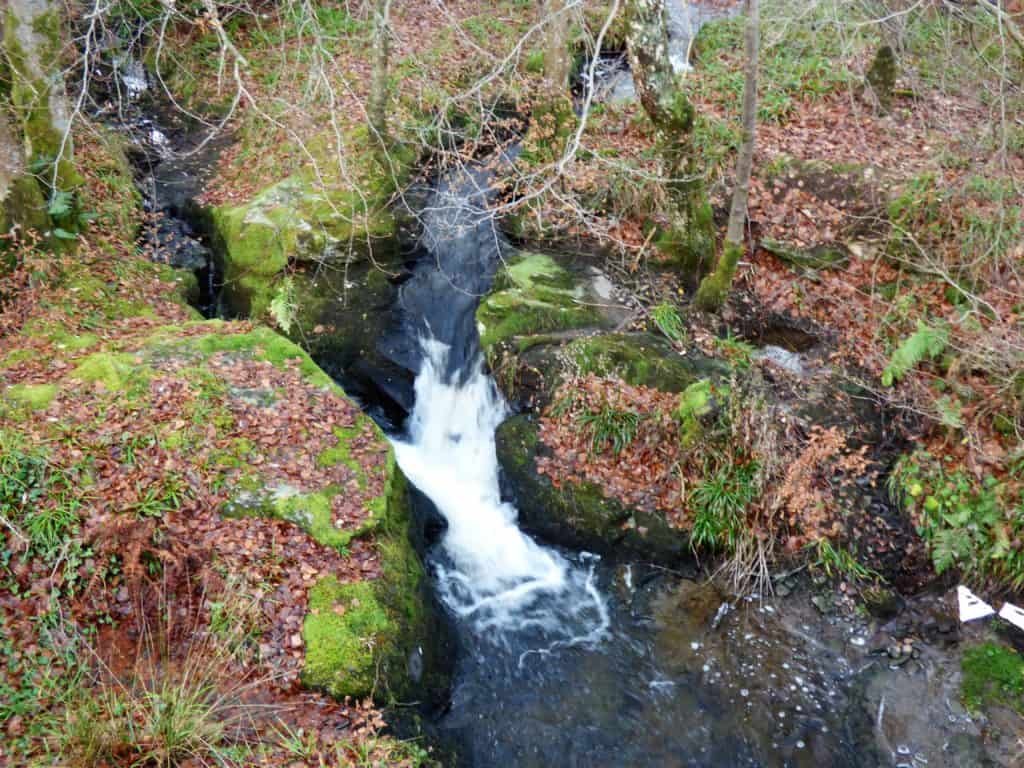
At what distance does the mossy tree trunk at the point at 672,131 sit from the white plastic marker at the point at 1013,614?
483cm

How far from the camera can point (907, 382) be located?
25.6 ft

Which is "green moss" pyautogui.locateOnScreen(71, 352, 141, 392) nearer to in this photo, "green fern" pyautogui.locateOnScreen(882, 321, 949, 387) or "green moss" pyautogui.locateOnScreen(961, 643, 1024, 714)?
"green fern" pyautogui.locateOnScreen(882, 321, 949, 387)

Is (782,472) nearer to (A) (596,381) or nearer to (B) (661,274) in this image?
(A) (596,381)

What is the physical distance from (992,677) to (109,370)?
8.36 m

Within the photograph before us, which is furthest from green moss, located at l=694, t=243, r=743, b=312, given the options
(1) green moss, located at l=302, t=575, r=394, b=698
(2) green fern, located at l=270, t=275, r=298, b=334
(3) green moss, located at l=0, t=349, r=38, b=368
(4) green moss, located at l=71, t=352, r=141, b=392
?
(3) green moss, located at l=0, t=349, r=38, b=368

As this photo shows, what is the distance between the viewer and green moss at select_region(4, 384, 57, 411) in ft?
19.7

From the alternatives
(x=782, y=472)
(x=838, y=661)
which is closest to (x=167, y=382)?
(x=782, y=472)

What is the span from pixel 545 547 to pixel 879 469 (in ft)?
11.9

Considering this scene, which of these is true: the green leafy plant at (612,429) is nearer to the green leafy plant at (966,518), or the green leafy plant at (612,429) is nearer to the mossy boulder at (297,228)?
the green leafy plant at (966,518)

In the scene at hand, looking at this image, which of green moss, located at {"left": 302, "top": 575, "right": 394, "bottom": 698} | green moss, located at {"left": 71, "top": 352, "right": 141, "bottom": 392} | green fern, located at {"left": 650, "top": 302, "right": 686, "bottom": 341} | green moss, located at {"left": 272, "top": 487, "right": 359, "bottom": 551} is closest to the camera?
green moss, located at {"left": 302, "top": 575, "right": 394, "bottom": 698}

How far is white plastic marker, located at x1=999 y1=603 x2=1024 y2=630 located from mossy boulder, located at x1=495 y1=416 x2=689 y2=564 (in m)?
2.87

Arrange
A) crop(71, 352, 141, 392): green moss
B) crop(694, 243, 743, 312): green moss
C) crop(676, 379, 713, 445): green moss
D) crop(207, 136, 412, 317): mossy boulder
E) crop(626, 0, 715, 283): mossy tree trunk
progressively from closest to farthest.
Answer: crop(71, 352, 141, 392): green moss
crop(676, 379, 713, 445): green moss
crop(626, 0, 715, 283): mossy tree trunk
crop(694, 243, 743, 312): green moss
crop(207, 136, 412, 317): mossy boulder

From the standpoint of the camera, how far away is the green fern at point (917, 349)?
7.55 m

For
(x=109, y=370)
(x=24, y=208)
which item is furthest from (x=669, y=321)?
(x=24, y=208)
